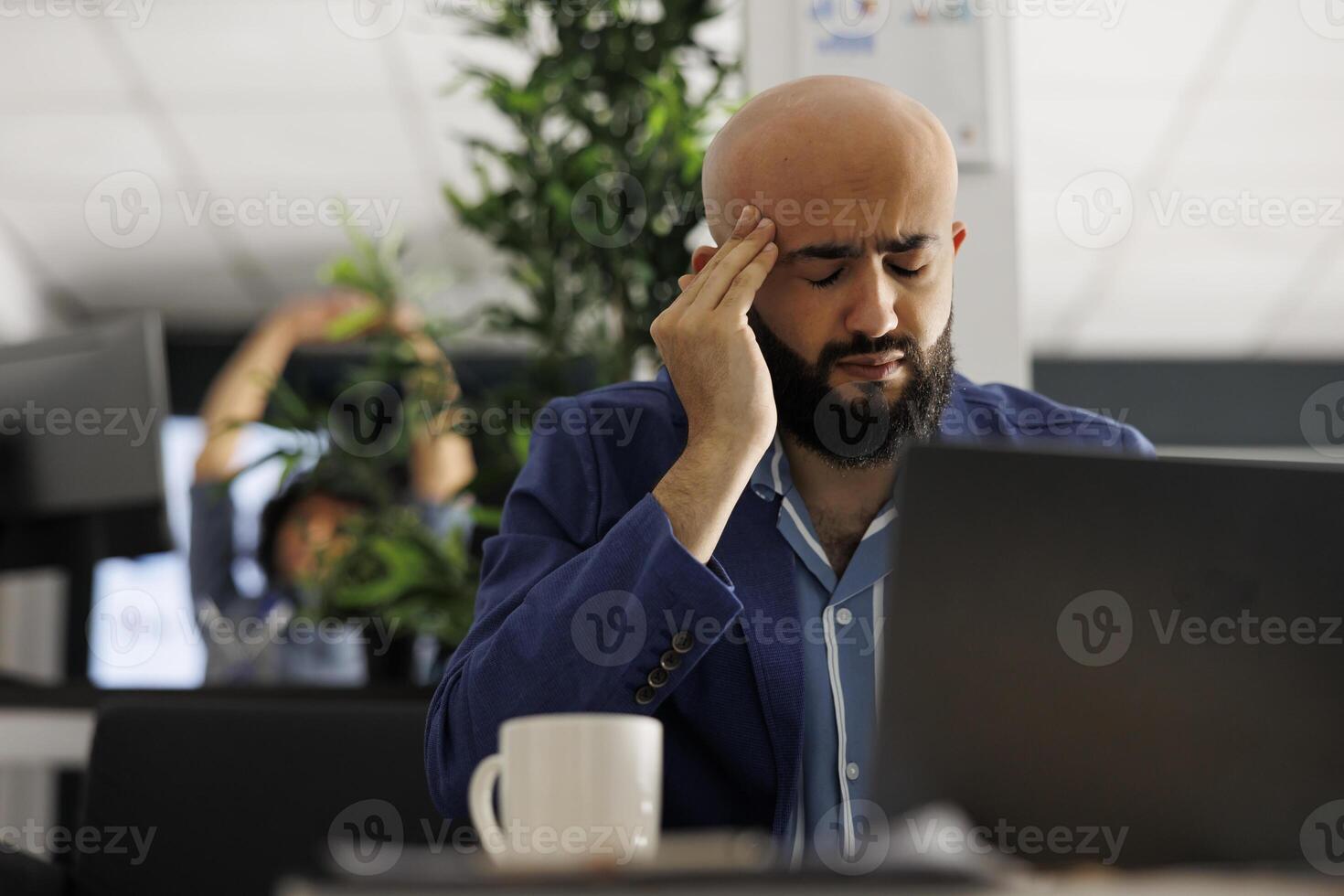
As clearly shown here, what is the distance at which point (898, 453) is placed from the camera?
131 cm

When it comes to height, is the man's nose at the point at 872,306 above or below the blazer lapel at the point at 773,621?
above

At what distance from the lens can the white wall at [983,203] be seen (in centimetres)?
216

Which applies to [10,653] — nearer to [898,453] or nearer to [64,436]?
Answer: [64,436]

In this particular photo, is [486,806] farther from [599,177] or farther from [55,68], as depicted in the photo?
[55,68]

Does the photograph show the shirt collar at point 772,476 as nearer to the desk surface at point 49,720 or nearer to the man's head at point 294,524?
the desk surface at point 49,720

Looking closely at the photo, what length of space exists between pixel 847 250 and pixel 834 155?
0.34ft

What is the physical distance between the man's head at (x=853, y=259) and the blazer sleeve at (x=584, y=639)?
242 mm

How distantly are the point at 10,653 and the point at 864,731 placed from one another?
5.22 m

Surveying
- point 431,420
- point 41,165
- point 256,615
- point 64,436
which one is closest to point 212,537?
point 256,615

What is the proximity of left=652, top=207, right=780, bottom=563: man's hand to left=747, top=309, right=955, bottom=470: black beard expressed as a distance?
103 mm

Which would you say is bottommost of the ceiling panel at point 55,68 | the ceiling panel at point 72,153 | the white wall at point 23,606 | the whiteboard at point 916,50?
the white wall at point 23,606

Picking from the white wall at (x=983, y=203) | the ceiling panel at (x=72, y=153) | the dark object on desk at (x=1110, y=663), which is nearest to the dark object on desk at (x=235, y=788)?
the dark object on desk at (x=1110, y=663)

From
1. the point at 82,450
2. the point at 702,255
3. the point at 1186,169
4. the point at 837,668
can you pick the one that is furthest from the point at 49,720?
the point at 1186,169

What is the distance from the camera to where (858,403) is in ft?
4.28
